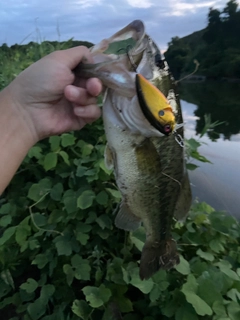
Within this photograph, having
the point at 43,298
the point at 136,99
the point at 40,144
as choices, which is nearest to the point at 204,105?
the point at 40,144

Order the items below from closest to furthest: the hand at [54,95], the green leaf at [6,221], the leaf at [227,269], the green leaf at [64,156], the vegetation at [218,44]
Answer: the hand at [54,95] < the leaf at [227,269] < the green leaf at [6,221] < the green leaf at [64,156] < the vegetation at [218,44]

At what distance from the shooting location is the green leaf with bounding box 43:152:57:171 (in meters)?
2.28

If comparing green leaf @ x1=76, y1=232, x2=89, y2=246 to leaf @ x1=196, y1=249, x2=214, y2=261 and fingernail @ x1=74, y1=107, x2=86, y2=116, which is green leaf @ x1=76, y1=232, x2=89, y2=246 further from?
fingernail @ x1=74, y1=107, x2=86, y2=116

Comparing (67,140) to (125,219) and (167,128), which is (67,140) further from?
(167,128)

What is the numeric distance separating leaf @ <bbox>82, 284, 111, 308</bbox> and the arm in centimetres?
65

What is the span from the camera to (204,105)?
8.75 metres

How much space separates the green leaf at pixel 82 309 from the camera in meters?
1.90

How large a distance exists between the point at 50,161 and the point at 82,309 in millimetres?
823

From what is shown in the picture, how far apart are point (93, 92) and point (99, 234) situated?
41.2 inches

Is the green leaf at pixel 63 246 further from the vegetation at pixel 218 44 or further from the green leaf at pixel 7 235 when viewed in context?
the vegetation at pixel 218 44

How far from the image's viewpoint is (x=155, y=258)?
155 centimetres

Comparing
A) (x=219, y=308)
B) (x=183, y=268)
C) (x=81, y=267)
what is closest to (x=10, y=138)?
(x=81, y=267)

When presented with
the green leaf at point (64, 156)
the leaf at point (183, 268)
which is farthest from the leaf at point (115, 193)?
the leaf at point (183, 268)

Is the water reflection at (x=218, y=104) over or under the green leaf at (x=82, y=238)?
under
